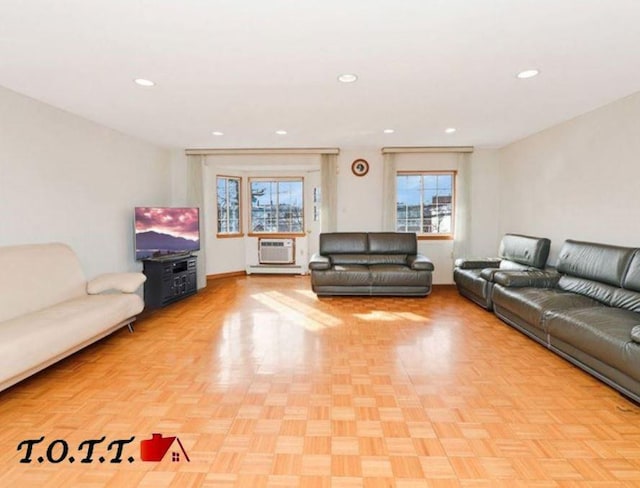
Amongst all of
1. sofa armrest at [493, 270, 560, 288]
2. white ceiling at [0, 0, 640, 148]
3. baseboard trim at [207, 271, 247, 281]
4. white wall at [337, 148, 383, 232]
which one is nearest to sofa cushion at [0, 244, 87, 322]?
white ceiling at [0, 0, 640, 148]

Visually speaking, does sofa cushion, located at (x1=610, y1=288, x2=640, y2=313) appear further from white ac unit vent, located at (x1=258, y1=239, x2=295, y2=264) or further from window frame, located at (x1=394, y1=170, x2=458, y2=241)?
white ac unit vent, located at (x1=258, y1=239, x2=295, y2=264)

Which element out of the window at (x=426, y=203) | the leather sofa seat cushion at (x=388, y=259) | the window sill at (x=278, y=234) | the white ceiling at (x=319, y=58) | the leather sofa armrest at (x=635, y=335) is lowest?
the leather sofa armrest at (x=635, y=335)

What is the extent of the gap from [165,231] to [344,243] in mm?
2775

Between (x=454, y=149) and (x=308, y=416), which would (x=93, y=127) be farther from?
(x=454, y=149)

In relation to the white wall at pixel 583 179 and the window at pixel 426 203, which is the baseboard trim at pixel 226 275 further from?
the white wall at pixel 583 179

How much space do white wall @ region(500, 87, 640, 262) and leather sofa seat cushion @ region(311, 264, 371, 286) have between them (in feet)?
8.20

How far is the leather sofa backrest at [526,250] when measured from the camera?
4418 millimetres

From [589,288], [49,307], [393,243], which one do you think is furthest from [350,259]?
[49,307]

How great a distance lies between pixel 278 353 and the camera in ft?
10.6

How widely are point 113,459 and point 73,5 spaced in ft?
7.92

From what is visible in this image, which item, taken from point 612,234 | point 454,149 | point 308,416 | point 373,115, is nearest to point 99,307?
point 308,416

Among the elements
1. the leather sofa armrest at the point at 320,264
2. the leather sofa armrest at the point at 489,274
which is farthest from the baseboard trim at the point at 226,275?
the leather sofa armrest at the point at 489,274

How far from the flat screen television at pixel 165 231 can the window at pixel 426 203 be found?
11.7 ft

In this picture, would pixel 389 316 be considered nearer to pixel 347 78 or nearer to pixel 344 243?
pixel 344 243
